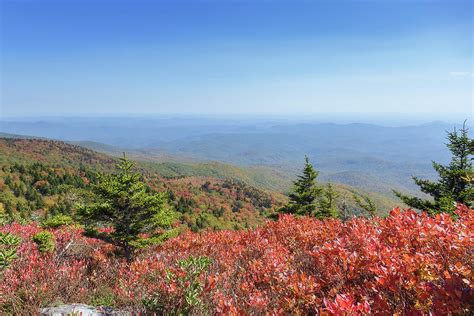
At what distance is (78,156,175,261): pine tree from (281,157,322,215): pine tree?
14.7 metres

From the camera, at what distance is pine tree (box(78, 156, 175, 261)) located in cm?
969

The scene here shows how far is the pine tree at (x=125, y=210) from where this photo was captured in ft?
31.8

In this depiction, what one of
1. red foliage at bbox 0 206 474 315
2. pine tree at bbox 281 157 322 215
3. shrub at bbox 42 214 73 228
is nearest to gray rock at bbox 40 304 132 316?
red foliage at bbox 0 206 474 315

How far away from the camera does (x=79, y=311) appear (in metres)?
5.46

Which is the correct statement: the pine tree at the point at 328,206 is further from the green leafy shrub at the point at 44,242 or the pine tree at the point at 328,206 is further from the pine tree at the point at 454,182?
the green leafy shrub at the point at 44,242

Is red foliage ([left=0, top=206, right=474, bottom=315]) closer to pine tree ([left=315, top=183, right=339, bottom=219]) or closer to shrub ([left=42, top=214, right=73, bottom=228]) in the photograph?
shrub ([left=42, top=214, right=73, bottom=228])

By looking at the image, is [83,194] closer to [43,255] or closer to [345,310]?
[43,255]

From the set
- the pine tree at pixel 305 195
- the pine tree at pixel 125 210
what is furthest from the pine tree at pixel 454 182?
the pine tree at pixel 125 210

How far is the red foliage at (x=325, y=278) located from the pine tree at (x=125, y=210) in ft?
5.50

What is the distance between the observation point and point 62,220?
13859 millimetres

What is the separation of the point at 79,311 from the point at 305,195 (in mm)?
19859

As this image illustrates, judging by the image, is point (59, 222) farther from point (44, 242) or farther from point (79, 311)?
point (79, 311)

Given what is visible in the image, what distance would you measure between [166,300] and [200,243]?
5729mm

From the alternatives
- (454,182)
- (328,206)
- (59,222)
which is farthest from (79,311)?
(328,206)
